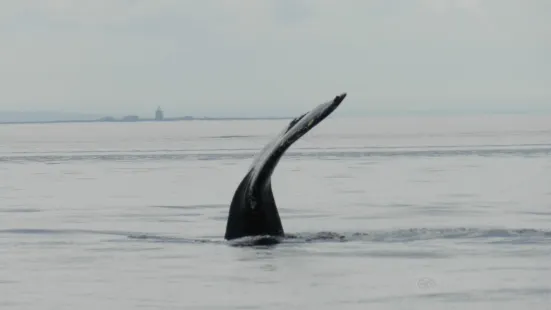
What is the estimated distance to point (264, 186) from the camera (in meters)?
14.7

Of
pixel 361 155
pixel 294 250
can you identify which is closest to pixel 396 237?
pixel 294 250

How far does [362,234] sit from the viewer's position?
17.8m

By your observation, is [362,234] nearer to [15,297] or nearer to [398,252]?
[398,252]

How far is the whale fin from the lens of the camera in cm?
1412

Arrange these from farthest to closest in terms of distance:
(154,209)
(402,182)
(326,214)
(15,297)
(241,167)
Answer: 1. (241,167)
2. (402,182)
3. (154,209)
4. (326,214)
5. (15,297)

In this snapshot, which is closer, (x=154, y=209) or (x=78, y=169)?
(x=154, y=209)

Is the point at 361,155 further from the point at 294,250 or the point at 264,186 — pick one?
the point at 264,186

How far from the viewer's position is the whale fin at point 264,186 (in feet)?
46.3

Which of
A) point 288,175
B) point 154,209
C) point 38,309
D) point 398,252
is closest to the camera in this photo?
point 38,309

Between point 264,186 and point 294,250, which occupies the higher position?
point 264,186

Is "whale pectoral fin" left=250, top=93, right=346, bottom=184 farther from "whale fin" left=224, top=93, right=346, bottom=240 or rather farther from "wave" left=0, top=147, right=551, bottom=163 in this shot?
"wave" left=0, top=147, right=551, bottom=163

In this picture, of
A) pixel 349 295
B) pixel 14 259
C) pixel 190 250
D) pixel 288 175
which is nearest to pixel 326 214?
pixel 190 250

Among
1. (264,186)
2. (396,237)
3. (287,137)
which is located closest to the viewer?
(287,137)

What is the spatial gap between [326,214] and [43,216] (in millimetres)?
Result: 4980
